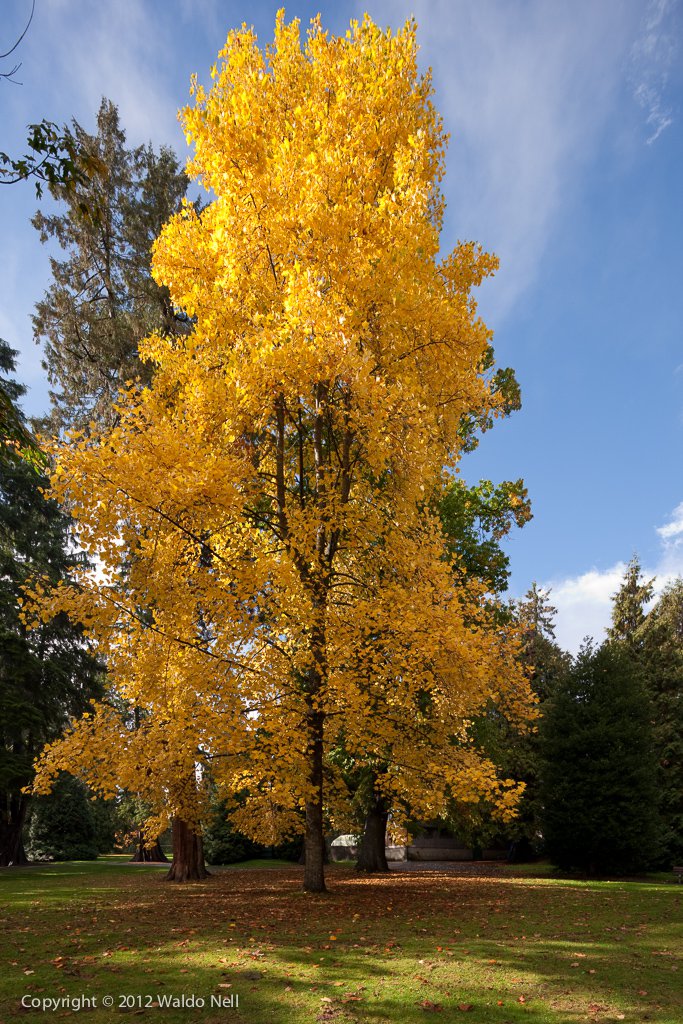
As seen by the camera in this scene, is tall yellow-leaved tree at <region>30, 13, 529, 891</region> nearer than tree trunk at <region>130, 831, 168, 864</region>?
Yes

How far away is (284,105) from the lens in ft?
35.0

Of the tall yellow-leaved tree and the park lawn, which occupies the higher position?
the tall yellow-leaved tree

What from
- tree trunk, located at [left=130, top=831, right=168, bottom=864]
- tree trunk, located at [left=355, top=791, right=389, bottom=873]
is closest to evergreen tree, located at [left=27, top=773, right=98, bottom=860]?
tree trunk, located at [left=130, top=831, right=168, bottom=864]

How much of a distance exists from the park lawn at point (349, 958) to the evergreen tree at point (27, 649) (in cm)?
919

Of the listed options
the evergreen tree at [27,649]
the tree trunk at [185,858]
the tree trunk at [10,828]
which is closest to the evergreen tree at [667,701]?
the tree trunk at [185,858]

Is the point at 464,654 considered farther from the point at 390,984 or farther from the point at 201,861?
the point at 201,861

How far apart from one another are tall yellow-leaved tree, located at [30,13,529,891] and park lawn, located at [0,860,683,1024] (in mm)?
1525

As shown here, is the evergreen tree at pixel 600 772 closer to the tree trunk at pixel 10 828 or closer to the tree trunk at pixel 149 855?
the tree trunk at pixel 10 828

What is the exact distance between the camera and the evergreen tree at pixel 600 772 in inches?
695

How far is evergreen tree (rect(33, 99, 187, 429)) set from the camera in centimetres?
1803

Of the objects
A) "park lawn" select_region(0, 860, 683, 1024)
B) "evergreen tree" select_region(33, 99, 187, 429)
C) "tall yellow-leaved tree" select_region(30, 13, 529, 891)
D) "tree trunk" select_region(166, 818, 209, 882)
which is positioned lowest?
"park lawn" select_region(0, 860, 683, 1024)

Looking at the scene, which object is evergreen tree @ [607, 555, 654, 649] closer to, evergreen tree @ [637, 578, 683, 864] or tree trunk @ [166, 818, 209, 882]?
evergreen tree @ [637, 578, 683, 864]

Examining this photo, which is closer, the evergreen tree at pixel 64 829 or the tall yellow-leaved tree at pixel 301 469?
the tall yellow-leaved tree at pixel 301 469

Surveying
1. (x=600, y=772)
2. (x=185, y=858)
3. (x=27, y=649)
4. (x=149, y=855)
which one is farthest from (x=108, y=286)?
(x=149, y=855)
